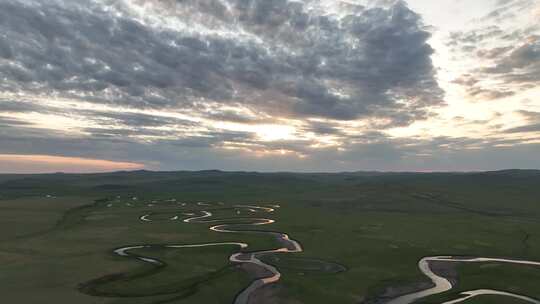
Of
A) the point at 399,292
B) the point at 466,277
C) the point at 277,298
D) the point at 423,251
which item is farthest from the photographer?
the point at 423,251

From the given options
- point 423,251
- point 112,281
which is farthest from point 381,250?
point 112,281

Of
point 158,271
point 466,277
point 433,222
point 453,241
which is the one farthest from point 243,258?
point 433,222

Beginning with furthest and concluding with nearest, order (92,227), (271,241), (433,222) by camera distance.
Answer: (433,222)
(92,227)
(271,241)

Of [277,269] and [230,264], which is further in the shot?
[230,264]

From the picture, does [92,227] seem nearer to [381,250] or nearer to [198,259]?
[198,259]

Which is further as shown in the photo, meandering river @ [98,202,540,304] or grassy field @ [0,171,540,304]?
meandering river @ [98,202,540,304]

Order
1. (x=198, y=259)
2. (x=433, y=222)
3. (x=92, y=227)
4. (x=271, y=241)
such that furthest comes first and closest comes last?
1. (x=433, y=222)
2. (x=92, y=227)
3. (x=271, y=241)
4. (x=198, y=259)

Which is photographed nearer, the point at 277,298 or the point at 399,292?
the point at 277,298

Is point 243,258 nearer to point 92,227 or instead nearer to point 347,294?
point 347,294

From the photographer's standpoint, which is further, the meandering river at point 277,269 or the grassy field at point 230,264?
the meandering river at point 277,269
